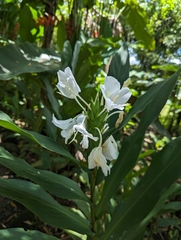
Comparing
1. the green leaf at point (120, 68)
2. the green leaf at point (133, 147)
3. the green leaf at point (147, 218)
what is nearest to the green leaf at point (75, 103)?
the green leaf at point (120, 68)

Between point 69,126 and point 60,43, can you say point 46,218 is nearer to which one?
point 69,126

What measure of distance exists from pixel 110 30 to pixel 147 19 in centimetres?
44

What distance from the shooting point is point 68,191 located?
0.81 meters

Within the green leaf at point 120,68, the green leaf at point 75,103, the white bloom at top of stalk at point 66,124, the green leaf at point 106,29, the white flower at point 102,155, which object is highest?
the green leaf at point 106,29

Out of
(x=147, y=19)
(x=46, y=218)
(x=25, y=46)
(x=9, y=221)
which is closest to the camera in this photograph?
(x=46, y=218)

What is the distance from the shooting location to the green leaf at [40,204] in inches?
29.1

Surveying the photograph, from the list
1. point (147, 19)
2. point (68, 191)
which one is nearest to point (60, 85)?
point (68, 191)

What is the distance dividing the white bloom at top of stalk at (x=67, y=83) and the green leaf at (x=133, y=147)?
24 centimetres

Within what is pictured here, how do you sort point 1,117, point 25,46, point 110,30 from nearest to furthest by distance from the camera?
point 1,117
point 25,46
point 110,30

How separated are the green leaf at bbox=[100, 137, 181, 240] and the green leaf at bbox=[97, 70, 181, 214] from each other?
0.18 ft

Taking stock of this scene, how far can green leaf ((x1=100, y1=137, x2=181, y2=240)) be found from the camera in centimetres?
77

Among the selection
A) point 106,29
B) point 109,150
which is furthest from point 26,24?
point 109,150

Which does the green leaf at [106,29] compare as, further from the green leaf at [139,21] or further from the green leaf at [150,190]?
the green leaf at [150,190]

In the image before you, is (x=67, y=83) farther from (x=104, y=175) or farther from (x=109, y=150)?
(x=104, y=175)
